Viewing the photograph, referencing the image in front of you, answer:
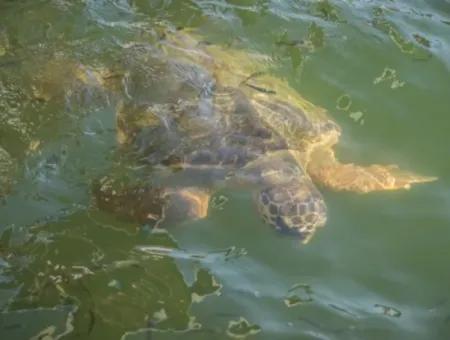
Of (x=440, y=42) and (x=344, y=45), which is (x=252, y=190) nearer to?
(x=344, y=45)

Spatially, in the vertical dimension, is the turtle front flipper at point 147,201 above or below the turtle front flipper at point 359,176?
below

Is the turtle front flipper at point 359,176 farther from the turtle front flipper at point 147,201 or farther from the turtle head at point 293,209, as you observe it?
the turtle front flipper at point 147,201

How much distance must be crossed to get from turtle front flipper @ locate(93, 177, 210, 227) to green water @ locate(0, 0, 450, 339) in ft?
0.33

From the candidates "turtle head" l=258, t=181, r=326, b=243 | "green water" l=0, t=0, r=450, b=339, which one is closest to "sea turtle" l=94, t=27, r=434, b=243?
"turtle head" l=258, t=181, r=326, b=243

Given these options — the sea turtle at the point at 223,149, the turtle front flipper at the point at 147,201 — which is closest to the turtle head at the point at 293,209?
the sea turtle at the point at 223,149

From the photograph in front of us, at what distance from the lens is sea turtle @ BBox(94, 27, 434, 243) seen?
4887 millimetres

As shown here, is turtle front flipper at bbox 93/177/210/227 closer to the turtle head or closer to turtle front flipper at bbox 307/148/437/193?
the turtle head

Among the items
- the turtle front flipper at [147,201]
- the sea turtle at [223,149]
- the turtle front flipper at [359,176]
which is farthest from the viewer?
the turtle front flipper at [359,176]

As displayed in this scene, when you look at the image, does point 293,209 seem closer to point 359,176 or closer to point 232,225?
point 232,225

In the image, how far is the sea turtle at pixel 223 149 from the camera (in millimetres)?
4887

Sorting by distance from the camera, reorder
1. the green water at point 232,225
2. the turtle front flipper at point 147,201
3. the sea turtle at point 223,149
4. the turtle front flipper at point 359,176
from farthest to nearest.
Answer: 1. the turtle front flipper at point 359,176
2. the sea turtle at point 223,149
3. the turtle front flipper at point 147,201
4. the green water at point 232,225

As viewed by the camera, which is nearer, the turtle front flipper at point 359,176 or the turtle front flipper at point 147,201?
the turtle front flipper at point 147,201

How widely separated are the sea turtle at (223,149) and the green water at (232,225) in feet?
0.50

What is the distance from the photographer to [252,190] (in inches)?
206
